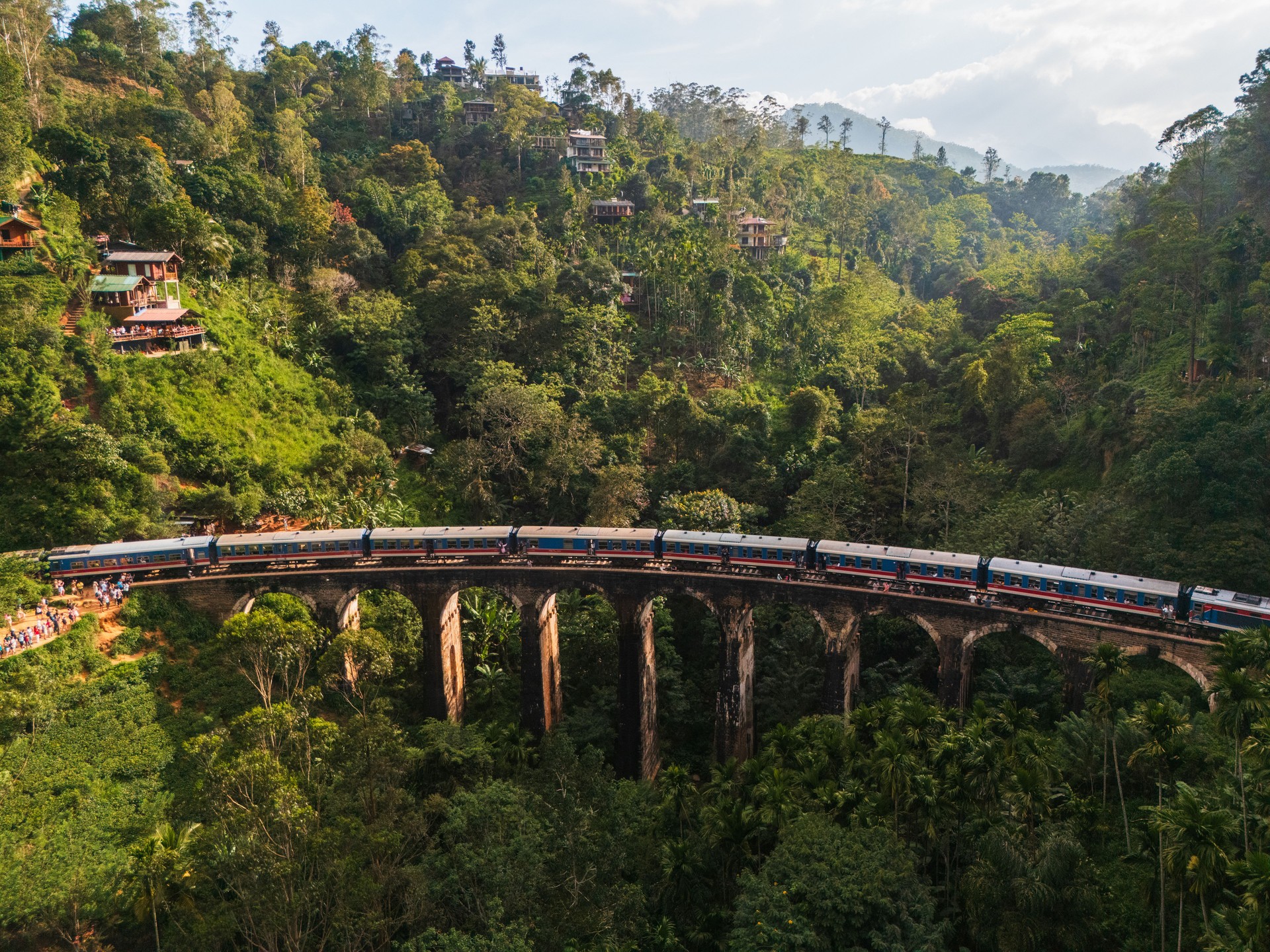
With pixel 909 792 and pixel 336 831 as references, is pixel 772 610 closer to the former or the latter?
pixel 909 792

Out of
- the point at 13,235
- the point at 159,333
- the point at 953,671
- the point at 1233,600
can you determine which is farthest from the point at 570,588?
the point at 13,235

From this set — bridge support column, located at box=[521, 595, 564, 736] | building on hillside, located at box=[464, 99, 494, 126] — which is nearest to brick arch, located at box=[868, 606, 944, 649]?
bridge support column, located at box=[521, 595, 564, 736]

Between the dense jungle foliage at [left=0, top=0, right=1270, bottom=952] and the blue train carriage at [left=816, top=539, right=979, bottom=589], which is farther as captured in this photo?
the blue train carriage at [left=816, top=539, right=979, bottom=589]

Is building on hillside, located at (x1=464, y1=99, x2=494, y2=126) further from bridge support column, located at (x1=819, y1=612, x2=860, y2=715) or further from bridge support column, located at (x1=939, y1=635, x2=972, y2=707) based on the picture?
bridge support column, located at (x1=939, y1=635, x2=972, y2=707)

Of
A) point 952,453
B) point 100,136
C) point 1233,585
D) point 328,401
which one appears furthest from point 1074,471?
point 100,136

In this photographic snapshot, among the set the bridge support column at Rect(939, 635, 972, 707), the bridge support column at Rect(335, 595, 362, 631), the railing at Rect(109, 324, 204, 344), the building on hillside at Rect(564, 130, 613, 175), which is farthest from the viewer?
the building on hillside at Rect(564, 130, 613, 175)

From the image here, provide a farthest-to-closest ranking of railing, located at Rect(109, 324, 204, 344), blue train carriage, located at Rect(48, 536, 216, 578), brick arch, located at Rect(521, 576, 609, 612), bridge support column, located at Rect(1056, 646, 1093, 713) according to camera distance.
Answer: railing, located at Rect(109, 324, 204, 344)
brick arch, located at Rect(521, 576, 609, 612)
blue train carriage, located at Rect(48, 536, 216, 578)
bridge support column, located at Rect(1056, 646, 1093, 713)
